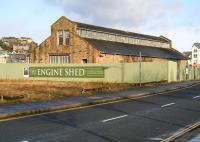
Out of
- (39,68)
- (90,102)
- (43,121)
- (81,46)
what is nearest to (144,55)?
(81,46)

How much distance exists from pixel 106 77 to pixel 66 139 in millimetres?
41231

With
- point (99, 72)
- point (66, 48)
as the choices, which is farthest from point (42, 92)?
point (66, 48)

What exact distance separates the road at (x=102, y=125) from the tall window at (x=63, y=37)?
149ft

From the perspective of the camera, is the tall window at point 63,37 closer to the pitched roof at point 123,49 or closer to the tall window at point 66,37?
the tall window at point 66,37

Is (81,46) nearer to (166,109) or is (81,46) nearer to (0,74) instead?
(0,74)

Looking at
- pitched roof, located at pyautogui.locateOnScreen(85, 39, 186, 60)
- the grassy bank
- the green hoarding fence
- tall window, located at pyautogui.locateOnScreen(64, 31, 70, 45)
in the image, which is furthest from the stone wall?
the grassy bank

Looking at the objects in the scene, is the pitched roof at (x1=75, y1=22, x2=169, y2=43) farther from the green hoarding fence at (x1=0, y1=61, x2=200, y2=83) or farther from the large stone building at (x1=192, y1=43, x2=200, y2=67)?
the large stone building at (x1=192, y1=43, x2=200, y2=67)

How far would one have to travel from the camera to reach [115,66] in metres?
53.5

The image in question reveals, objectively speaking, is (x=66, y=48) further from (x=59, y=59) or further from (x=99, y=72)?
(x=99, y=72)

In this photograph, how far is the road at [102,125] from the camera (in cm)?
1344

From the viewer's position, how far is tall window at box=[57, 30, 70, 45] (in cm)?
6744

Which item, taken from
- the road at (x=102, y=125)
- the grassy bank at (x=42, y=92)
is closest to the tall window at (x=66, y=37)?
the grassy bank at (x=42, y=92)

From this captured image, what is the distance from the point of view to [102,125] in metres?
16.3

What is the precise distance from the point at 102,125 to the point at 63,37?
52401 millimetres
